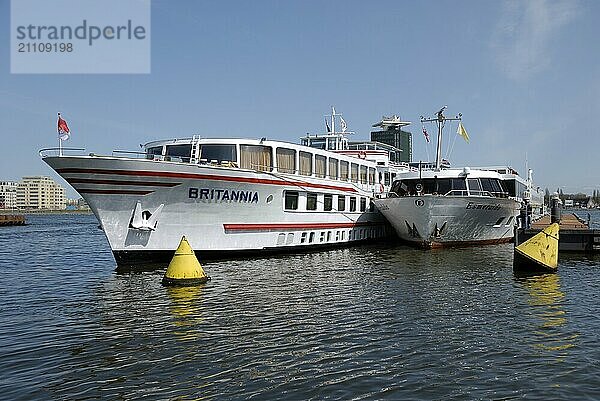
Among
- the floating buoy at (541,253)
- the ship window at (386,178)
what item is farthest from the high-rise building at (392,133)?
the floating buoy at (541,253)

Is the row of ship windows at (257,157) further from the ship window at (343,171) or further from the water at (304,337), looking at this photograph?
the water at (304,337)

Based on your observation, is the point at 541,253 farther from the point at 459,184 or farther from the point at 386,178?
the point at 386,178

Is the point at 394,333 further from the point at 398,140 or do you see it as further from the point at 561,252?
the point at 398,140

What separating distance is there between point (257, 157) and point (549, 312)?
572 inches

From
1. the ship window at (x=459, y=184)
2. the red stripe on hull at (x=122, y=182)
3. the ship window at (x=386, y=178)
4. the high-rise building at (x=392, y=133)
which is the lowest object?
the red stripe on hull at (x=122, y=182)

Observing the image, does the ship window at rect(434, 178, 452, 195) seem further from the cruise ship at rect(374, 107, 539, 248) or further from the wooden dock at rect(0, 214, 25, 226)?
the wooden dock at rect(0, 214, 25, 226)

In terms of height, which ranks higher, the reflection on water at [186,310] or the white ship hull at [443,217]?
the white ship hull at [443,217]

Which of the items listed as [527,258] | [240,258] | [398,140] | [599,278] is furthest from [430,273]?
[398,140]

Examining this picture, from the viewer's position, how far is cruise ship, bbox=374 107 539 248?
1099 inches

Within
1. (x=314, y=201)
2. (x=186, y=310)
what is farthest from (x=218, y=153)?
(x=186, y=310)

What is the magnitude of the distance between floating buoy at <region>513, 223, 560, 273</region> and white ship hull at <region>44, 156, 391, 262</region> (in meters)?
10.7

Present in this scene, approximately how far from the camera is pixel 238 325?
1134cm

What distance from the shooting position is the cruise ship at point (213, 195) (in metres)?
19.4

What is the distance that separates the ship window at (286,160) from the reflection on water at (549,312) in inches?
461
